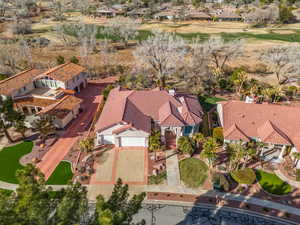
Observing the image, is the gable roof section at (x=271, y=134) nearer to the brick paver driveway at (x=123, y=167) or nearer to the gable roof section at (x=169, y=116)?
the gable roof section at (x=169, y=116)

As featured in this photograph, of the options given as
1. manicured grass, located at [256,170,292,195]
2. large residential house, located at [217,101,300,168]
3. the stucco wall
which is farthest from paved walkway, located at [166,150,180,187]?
the stucco wall

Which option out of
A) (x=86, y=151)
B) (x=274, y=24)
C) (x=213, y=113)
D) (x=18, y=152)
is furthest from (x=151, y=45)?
(x=274, y=24)

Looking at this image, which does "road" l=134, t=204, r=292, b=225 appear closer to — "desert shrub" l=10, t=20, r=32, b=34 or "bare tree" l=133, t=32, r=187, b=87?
"bare tree" l=133, t=32, r=187, b=87

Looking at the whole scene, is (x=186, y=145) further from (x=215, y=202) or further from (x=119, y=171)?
(x=119, y=171)

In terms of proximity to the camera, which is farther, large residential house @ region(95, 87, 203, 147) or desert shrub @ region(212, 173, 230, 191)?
large residential house @ region(95, 87, 203, 147)

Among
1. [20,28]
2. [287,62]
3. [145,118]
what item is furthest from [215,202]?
[20,28]

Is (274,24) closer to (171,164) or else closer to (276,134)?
(276,134)
